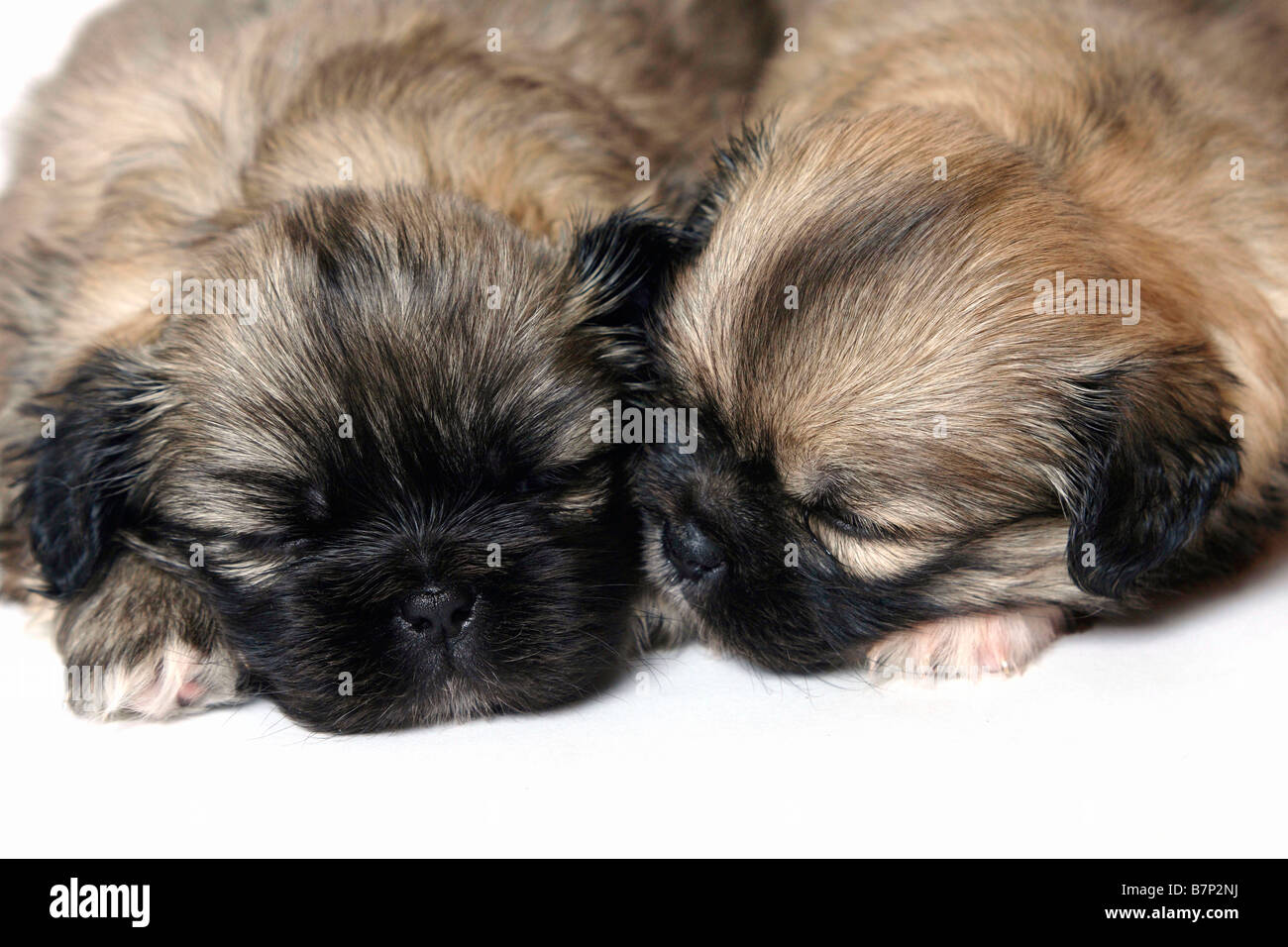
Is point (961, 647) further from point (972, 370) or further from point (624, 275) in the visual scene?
point (624, 275)

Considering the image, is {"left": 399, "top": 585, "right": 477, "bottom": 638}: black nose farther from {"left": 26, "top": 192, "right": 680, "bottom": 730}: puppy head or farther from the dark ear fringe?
the dark ear fringe

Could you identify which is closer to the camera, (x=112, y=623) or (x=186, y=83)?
(x=112, y=623)

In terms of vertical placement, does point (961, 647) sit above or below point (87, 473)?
below

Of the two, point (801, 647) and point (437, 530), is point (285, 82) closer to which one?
point (437, 530)

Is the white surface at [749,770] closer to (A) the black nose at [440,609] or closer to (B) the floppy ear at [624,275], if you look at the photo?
(A) the black nose at [440,609]

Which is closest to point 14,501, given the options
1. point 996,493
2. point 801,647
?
point 801,647

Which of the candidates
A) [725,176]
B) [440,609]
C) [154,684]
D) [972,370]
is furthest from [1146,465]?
[154,684]
